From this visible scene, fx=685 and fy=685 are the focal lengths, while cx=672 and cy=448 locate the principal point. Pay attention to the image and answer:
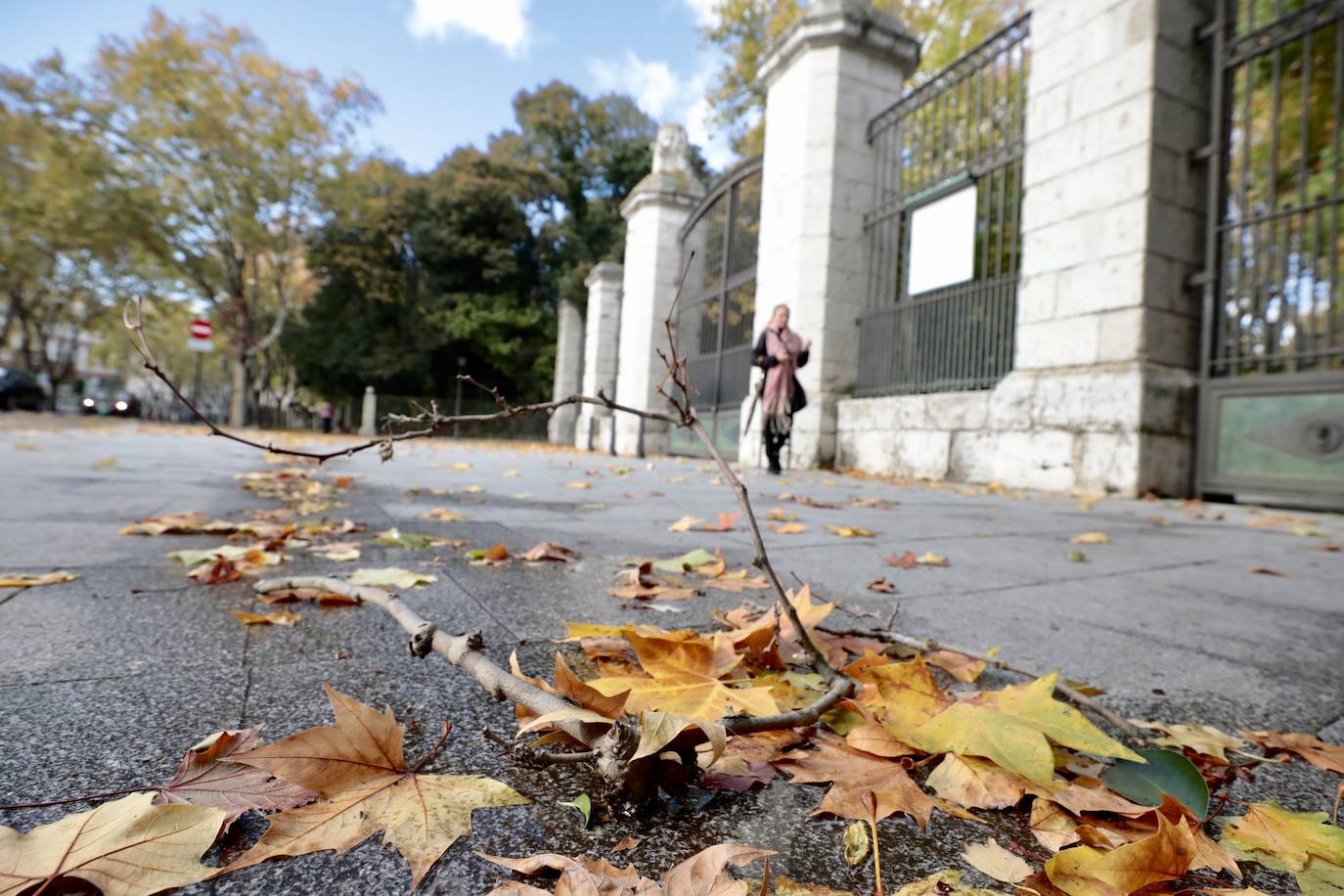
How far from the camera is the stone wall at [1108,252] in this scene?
5.01 metres

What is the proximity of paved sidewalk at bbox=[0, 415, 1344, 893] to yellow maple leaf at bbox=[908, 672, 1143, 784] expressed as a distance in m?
0.12

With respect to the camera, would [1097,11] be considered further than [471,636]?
Yes

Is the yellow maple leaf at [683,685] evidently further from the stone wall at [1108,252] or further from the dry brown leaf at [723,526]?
the stone wall at [1108,252]

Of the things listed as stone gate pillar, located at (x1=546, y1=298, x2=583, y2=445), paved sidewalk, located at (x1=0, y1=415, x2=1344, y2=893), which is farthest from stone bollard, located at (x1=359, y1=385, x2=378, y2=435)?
paved sidewalk, located at (x1=0, y1=415, x2=1344, y2=893)

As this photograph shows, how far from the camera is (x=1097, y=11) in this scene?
5.40 meters

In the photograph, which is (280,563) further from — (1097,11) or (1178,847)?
(1097,11)

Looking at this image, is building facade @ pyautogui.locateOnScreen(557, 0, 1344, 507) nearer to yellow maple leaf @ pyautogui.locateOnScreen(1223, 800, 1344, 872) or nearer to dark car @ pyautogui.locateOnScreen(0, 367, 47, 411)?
yellow maple leaf @ pyautogui.locateOnScreen(1223, 800, 1344, 872)

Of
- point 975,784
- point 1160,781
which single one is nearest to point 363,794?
point 975,784

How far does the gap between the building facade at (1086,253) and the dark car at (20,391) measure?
3134cm

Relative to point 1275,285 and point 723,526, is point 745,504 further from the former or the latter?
point 1275,285

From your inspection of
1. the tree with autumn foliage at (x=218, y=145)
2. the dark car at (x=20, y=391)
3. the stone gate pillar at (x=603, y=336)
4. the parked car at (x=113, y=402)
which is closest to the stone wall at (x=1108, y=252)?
the stone gate pillar at (x=603, y=336)

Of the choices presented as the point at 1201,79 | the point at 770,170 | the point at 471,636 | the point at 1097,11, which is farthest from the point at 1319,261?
the point at 471,636

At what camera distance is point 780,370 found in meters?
6.37

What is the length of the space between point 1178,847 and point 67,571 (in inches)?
82.6
